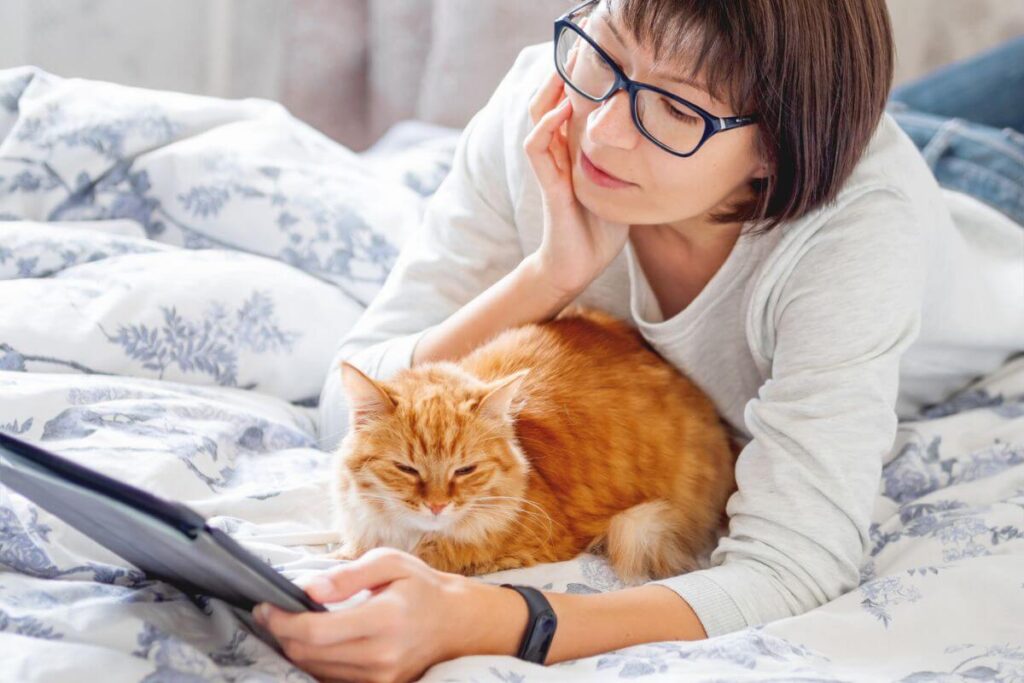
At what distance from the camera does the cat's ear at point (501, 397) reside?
4.08 ft

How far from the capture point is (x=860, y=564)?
4.40ft

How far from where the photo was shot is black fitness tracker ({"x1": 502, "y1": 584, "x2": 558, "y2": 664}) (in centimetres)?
110

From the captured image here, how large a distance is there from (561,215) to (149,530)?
0.71 metres

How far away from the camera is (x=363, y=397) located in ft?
4.19

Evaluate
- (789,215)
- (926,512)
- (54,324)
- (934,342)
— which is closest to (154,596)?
(54,324)

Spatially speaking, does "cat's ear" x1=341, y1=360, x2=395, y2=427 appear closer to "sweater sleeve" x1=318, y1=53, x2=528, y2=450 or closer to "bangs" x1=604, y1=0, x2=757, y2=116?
"sweater sleeve" x1=318, y1=53, x2=528, y2=450

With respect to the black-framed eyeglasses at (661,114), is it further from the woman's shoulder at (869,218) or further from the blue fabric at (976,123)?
the blue fabric at (976,123)

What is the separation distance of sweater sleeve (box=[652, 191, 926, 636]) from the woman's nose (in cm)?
27

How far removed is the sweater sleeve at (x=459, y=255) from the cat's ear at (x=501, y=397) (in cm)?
32

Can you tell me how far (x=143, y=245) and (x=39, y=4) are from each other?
1.23 m

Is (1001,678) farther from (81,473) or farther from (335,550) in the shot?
(81,473)

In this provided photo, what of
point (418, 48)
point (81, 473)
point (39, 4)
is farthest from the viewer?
point (418, 48)

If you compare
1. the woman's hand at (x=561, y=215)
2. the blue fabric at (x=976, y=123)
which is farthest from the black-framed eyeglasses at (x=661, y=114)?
the blue fabric at (x=976, y=123)

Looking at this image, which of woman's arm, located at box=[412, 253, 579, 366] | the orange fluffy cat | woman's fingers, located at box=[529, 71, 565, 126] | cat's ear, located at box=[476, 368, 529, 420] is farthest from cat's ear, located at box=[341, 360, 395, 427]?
woman's fingers, located at box=[529, 71, 565, 126]
